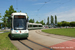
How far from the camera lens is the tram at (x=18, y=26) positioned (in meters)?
10.4

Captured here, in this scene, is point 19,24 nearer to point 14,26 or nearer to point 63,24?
point 14,26

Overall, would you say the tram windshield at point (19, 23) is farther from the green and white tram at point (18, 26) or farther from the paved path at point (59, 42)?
the paved path at point (59, 42)

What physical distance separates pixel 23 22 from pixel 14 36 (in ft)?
6.55

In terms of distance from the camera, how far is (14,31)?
34.2 feet

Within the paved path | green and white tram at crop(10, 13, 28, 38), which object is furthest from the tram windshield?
the paved path

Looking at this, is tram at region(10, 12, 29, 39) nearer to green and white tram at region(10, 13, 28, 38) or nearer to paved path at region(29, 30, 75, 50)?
green and white tram at region(10, 13, 28, 38)

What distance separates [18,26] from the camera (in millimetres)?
10578

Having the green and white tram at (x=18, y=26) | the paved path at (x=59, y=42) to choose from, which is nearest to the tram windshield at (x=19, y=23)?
the green and white tram at (x=18, y=26)

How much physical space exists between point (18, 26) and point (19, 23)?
38cm

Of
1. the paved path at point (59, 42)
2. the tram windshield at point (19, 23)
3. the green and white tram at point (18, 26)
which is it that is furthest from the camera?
the tram windshield at point (19, 23)

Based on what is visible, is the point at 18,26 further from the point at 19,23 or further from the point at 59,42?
the point at 59,42

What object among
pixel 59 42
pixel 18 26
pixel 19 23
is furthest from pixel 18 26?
pixel 59 42

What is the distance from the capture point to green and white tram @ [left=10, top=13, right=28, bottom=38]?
1044 cm

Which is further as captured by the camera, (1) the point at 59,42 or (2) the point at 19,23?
(2) the point at 19,23
